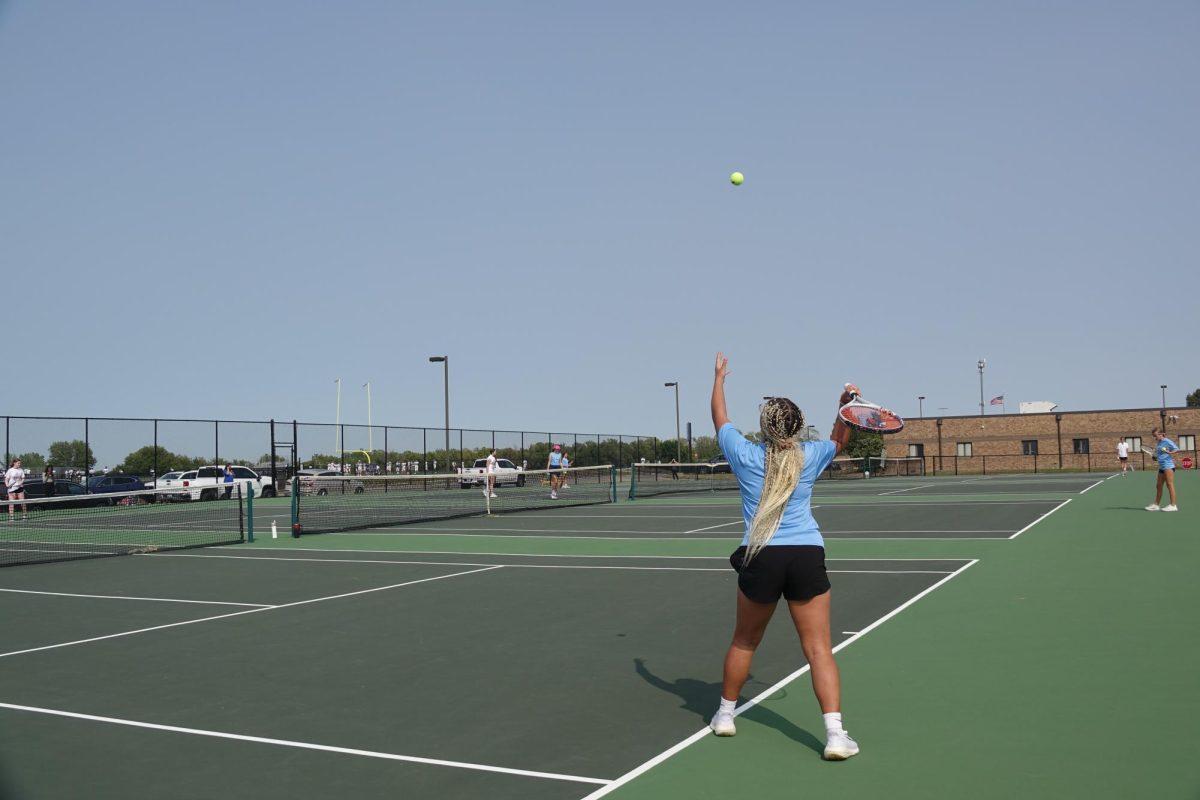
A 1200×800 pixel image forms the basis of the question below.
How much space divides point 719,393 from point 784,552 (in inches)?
39.3

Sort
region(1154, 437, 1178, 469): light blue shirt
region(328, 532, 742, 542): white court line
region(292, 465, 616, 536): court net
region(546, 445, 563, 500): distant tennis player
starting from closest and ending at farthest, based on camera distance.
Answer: region(328, 532, 742, 542): white court line
region(1154, 437, 1178, 469): light blue shirt
region(292, 465, 616, 536): court net
region(546, 445, 563, 500): distant tennis player

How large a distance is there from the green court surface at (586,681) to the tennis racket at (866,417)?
1.60 m

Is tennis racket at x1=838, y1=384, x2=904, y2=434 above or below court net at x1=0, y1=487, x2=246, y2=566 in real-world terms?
above

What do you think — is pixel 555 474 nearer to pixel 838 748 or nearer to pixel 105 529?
pixel 105 529

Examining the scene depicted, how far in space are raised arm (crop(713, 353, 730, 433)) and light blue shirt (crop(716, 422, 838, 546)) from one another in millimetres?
61

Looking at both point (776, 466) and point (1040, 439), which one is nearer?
point (776, 466)

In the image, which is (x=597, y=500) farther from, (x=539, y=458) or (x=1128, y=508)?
(x=539, y=458)

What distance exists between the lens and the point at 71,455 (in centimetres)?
3531

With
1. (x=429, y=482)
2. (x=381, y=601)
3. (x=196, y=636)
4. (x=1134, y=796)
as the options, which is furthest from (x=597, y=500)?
(x=1134, y=796)

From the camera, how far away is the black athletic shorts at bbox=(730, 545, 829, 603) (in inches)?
196

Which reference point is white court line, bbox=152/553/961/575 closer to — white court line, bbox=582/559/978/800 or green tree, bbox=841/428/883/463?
white court line, bbox=582/559/978/800

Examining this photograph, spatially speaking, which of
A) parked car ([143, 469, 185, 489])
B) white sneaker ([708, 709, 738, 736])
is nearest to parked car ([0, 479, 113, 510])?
parked car ([143, 469, 185, 489])

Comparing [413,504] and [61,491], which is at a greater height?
[61,491]

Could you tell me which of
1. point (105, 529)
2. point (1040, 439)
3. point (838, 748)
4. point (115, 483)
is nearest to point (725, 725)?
point (838, 748)
